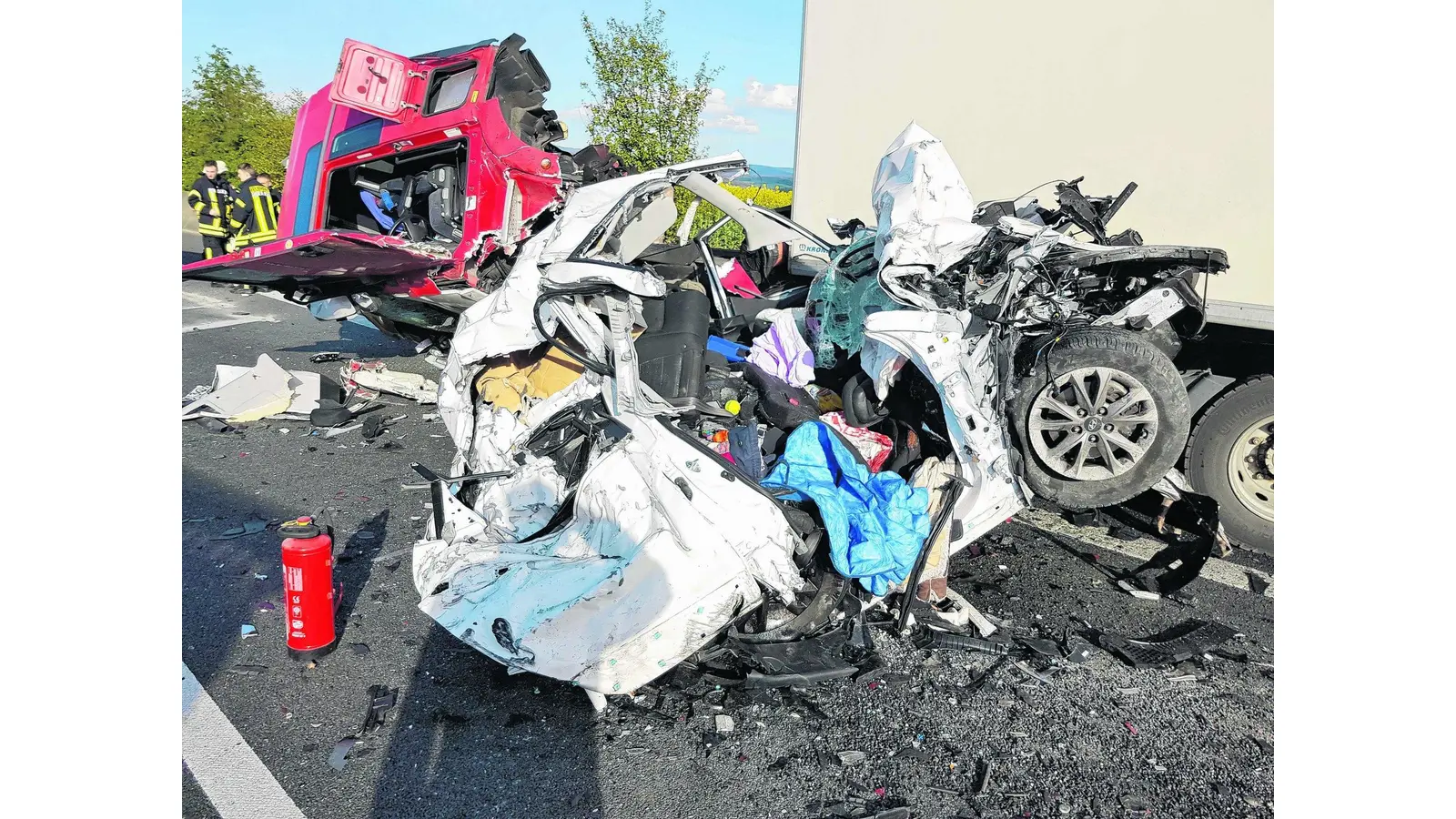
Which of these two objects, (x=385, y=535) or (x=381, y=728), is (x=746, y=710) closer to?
(x=381, y=728)

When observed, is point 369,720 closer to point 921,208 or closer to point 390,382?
point 921,208

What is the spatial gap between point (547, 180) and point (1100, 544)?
4239 mm

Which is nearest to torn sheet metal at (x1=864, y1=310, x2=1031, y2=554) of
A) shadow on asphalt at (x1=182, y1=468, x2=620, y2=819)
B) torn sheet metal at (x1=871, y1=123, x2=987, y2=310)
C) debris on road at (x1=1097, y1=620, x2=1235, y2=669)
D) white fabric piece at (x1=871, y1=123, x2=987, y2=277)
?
torn sheet metal at (x1=871, y1=123, x2=987, y2=310)

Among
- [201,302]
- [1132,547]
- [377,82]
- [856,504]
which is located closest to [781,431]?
[856,504]

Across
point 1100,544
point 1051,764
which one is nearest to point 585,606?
point 1051,764

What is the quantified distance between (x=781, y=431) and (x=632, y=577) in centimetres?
144

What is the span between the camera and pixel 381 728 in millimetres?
2922

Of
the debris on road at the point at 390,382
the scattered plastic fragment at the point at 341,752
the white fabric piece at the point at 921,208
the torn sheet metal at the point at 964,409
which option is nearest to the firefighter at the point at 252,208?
the debris on road at the point at 390,382

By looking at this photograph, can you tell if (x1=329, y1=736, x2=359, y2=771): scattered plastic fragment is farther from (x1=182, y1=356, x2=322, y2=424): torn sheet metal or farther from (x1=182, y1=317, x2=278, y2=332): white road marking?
(x1=182, y1=317, x2=278, y2=332): white road marking

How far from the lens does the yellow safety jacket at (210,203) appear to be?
41.2ft

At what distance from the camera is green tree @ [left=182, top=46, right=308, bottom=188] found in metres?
21.2

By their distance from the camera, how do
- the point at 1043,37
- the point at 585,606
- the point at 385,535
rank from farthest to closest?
1. the point at 1043,37
2. the point at 385,535
3. the point at 585,606

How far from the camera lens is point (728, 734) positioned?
2.93m

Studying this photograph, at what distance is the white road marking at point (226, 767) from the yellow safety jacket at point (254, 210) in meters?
11.5
